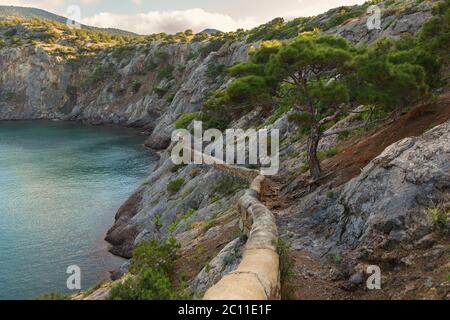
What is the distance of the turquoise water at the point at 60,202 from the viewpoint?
42.2m

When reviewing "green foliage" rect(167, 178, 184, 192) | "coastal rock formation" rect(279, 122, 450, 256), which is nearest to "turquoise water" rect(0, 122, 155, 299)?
"green foliage" rect(167, 178, 184, 192)

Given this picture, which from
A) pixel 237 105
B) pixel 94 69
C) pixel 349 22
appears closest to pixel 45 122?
pixel 94 69

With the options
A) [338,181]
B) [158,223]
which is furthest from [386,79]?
[158,223]

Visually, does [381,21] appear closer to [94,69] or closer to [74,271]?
[74,271]

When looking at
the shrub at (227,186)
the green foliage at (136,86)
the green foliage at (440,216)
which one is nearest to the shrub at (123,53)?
the green foliage at (136,86)

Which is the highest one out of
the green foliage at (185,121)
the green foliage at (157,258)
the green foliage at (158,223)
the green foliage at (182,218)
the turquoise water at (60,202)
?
the green foliage at (185,121)

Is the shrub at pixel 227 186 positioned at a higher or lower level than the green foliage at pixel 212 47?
lower

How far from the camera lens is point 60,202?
63781mm

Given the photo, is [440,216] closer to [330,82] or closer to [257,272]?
[257,272]

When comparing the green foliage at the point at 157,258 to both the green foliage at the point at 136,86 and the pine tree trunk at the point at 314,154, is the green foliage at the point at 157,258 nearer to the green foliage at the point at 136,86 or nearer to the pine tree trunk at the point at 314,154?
the pine tree trunk at the point at 314,154

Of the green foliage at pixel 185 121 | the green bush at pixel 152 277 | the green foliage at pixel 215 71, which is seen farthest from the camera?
the green foliage at pixel 215 71

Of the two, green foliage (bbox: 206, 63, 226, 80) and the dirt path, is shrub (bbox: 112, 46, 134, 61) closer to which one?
green foliage (bbox: 206, 63, 226, 80)

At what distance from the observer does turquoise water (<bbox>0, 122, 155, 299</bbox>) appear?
42.2 m

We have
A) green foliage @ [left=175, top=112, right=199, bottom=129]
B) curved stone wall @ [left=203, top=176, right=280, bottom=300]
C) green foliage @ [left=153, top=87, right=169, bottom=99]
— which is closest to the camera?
curved stone wall @ [left=203, top=176, right=280, bottom=300]
